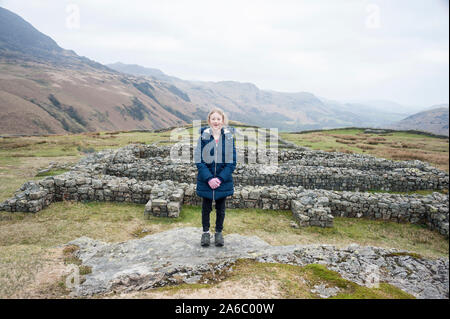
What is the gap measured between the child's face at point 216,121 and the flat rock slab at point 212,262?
3.29 meters

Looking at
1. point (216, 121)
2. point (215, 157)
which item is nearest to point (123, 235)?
point (215, 157)

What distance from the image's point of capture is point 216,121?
5770 millimetres

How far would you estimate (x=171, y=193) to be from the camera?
10.3 m

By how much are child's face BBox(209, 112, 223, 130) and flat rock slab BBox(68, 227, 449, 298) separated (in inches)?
130

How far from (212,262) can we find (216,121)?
3435 millimetres

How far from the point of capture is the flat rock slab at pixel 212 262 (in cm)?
456

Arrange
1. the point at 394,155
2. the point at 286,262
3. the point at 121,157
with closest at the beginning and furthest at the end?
the point at 286,262
the point at 121,157
the point at 394,155

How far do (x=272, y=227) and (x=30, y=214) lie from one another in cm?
982

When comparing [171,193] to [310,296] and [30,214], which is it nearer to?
[30,214]

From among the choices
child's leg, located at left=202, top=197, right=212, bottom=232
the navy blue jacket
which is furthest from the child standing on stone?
child's leg, located at left=202, top=197, right=212, bottom=232

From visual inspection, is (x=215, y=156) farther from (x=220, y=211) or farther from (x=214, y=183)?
(x=220, y=211)

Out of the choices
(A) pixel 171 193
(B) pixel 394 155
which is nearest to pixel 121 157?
(A) pixel 171 193

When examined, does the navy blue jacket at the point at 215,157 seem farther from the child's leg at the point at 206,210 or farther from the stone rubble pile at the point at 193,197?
the stone rubble pile at the point at 193,197
